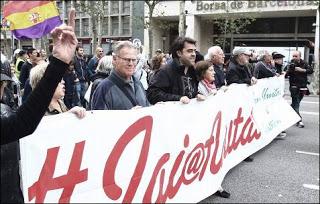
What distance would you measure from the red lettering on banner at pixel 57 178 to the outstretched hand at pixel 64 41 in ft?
4.01

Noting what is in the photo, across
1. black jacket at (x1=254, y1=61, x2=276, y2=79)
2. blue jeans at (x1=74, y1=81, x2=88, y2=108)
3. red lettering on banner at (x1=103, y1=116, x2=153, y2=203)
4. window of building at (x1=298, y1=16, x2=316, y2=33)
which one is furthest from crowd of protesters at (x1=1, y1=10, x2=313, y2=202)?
window of building at (x1=298, y1=16, x2=316, y2=33)

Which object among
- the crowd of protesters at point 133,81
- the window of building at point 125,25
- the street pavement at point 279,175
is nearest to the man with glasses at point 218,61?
the crowd of protesters at point 133,81

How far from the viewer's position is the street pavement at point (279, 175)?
467cm

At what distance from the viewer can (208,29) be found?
4041cm

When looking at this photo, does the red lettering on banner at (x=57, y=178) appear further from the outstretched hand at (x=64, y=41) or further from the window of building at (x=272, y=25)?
the window of building at (x=272, y=25)

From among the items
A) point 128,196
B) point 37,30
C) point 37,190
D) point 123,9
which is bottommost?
point 128,196

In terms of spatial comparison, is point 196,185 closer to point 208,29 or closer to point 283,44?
point 283,44

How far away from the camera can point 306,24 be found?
1432 inches

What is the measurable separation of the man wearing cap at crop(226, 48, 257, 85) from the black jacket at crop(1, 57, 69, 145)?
5013 mm

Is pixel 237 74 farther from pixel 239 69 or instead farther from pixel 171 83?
pixel 171 83

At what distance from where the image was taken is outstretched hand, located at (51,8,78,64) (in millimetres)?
1560

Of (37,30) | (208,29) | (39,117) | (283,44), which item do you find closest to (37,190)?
(39,117)

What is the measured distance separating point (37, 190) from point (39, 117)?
119 cm

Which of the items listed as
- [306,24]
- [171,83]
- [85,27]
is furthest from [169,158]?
[85,27]
